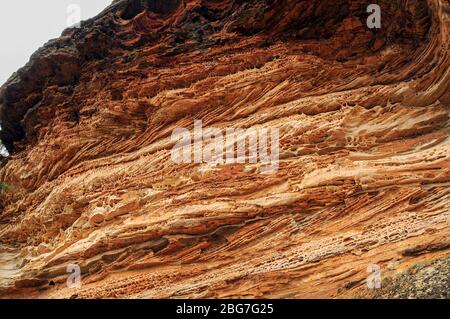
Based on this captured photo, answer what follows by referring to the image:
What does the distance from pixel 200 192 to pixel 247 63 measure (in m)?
5.02

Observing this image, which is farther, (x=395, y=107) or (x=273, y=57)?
(x=273, y=57)

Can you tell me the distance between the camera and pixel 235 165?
41.7 ft

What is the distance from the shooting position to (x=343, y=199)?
36.9ft

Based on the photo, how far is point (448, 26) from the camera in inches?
512

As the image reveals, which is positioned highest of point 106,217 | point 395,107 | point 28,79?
point 28,79

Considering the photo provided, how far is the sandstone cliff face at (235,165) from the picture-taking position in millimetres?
10641

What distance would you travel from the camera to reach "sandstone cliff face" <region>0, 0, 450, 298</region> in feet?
34.9

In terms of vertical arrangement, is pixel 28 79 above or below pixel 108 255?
above

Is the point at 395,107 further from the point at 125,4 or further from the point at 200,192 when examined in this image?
the point at 125,4

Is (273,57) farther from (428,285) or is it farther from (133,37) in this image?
(428,285)
